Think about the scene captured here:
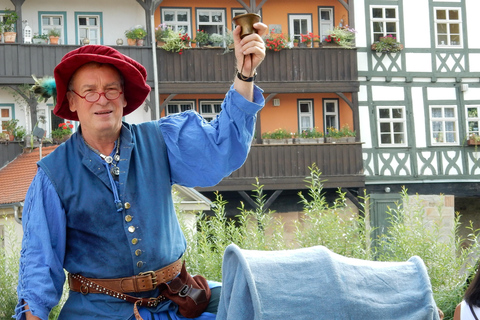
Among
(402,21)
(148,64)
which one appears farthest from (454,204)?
(148,64)

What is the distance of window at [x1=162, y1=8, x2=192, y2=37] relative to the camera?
66.9 ft

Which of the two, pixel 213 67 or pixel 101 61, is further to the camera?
pixel 213 67

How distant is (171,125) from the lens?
9.39 feet

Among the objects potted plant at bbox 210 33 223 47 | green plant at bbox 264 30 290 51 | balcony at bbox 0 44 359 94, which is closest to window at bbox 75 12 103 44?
balcony at bbox 0 44 359 94

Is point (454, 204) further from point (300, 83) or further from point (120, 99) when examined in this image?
point (120, 99)

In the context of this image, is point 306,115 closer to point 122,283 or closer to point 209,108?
point 209,108

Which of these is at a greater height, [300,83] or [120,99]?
[300,83]

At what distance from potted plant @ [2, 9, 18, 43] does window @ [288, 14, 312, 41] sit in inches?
292

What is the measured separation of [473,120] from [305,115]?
189 inches

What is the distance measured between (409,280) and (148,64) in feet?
57.1

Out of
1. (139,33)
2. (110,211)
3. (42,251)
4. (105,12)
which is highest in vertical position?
(105,12)

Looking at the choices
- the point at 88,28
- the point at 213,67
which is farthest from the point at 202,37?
the point at 88,28

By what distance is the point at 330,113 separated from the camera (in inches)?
826

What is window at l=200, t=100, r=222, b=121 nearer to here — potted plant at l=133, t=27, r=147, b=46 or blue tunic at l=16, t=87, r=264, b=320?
potted plant at l=133, t=27, r=147, b=46
